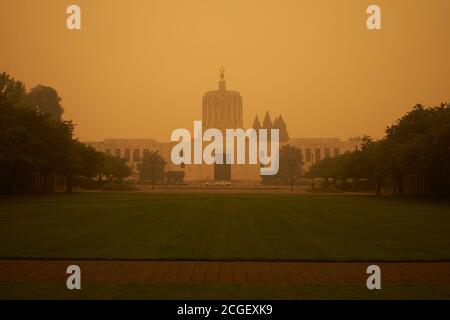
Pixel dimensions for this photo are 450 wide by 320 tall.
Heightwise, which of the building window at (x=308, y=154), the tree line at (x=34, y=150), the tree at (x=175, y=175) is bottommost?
the tree at (x=175, y=175)

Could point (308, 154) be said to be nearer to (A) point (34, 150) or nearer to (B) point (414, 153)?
(B) point (414, 153)

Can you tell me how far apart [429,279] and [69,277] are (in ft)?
21.9

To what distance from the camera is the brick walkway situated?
9.29 metres

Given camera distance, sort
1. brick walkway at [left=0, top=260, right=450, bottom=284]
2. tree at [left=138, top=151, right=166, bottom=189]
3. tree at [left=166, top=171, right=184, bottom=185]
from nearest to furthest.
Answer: brick walkway at [left=0, top=260, right=450, bottom=284] → tree at [left=138, top=151, right=166, bottom=189] → tree at [left=166, top=171, right=184, bottom=185]

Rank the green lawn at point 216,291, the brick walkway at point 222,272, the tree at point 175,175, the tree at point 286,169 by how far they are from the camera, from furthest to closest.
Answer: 1. the tree at point 175,175
2. the tree at point 286,169
3. the brick walkway at point 222,272
4. the green lawn at point 216,291

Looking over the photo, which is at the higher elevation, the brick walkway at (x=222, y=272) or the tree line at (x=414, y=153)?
the tree line at (x=414, y=153)

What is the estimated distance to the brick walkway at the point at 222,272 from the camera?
9.29 meters

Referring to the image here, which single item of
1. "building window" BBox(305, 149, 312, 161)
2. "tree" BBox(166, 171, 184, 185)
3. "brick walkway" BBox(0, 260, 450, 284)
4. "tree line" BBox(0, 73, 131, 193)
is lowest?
"brick walkway" BBox(0, 260, 450, 284)

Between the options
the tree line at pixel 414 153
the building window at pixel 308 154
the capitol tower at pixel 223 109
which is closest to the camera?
the tree line at pixel 414 153

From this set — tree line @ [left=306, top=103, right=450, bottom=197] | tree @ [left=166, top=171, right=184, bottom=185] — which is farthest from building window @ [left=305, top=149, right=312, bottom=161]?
tree line @ [left=306, top=103, right=450, bottom=197]

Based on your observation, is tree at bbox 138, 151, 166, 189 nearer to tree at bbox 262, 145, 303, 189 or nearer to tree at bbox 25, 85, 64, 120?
tree at bbox 25, 85, 64, 120

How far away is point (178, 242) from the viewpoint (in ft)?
45.8

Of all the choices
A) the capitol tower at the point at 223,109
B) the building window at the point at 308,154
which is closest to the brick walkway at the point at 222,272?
the capitol tower at the point at 223,109

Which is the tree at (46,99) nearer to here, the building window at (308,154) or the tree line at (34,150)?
the tree line at (34,150)
